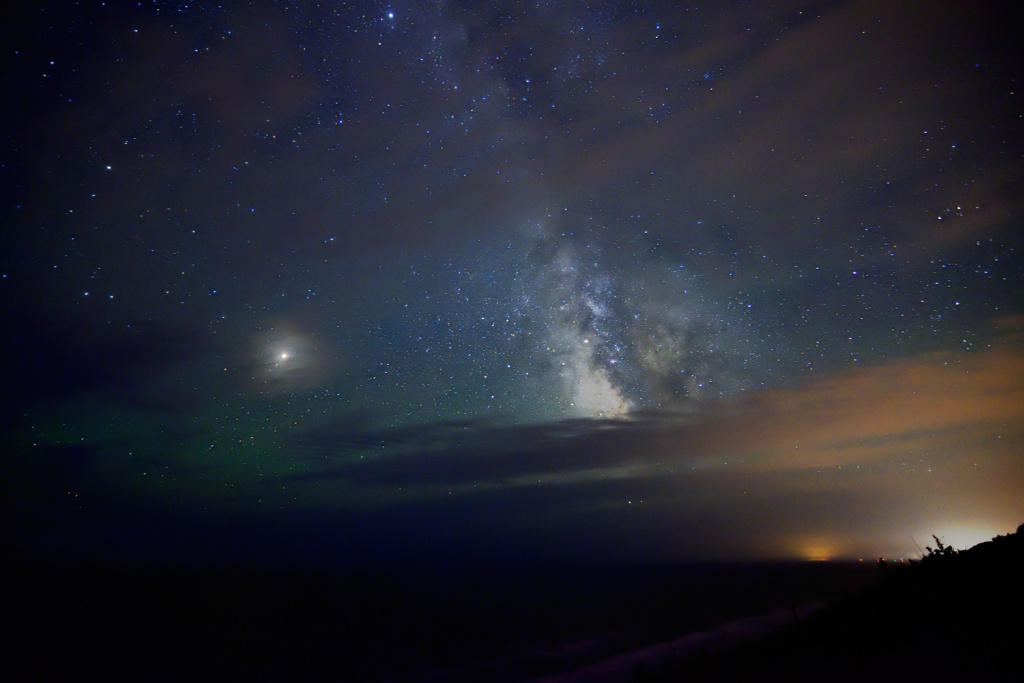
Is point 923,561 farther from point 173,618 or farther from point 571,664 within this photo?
point 173,618

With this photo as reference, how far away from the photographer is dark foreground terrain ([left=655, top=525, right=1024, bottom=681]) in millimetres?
4828

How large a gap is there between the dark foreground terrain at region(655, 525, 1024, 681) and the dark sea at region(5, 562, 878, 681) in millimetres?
2680

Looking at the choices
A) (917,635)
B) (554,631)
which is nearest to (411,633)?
(554,631)

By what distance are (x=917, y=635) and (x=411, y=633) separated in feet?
81.4

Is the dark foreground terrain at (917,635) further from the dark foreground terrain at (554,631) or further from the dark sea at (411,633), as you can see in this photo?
the dark sea at (411,633)

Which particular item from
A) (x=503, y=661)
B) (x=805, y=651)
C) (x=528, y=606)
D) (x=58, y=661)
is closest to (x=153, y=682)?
(x=58, y=661)


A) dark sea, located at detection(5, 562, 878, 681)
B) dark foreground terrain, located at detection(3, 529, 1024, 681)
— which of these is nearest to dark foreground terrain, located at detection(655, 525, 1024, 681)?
dark foreground terrain, located at detection(3, 529, 1024, 681)

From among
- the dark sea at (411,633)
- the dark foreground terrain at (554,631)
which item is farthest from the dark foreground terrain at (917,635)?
the dark sea at (411,633)

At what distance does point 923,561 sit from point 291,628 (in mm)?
32485

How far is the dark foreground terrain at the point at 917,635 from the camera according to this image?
190 inches

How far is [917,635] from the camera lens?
5691 millimetres

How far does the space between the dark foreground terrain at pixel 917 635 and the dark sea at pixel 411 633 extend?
8.79ft

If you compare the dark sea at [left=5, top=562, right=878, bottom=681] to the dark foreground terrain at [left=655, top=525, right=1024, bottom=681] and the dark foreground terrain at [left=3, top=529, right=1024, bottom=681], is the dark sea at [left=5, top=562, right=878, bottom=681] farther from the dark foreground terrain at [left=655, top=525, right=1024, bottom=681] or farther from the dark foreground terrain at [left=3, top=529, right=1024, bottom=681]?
the dark foreground terrain at [left=655, top=525, right=1024, bottom=681]

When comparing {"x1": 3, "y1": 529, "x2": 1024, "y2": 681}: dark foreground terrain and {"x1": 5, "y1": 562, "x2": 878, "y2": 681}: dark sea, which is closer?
{"x1": 3, "y1": 529, "x2": 1024, "y2": 681}: dark foreground terrain
